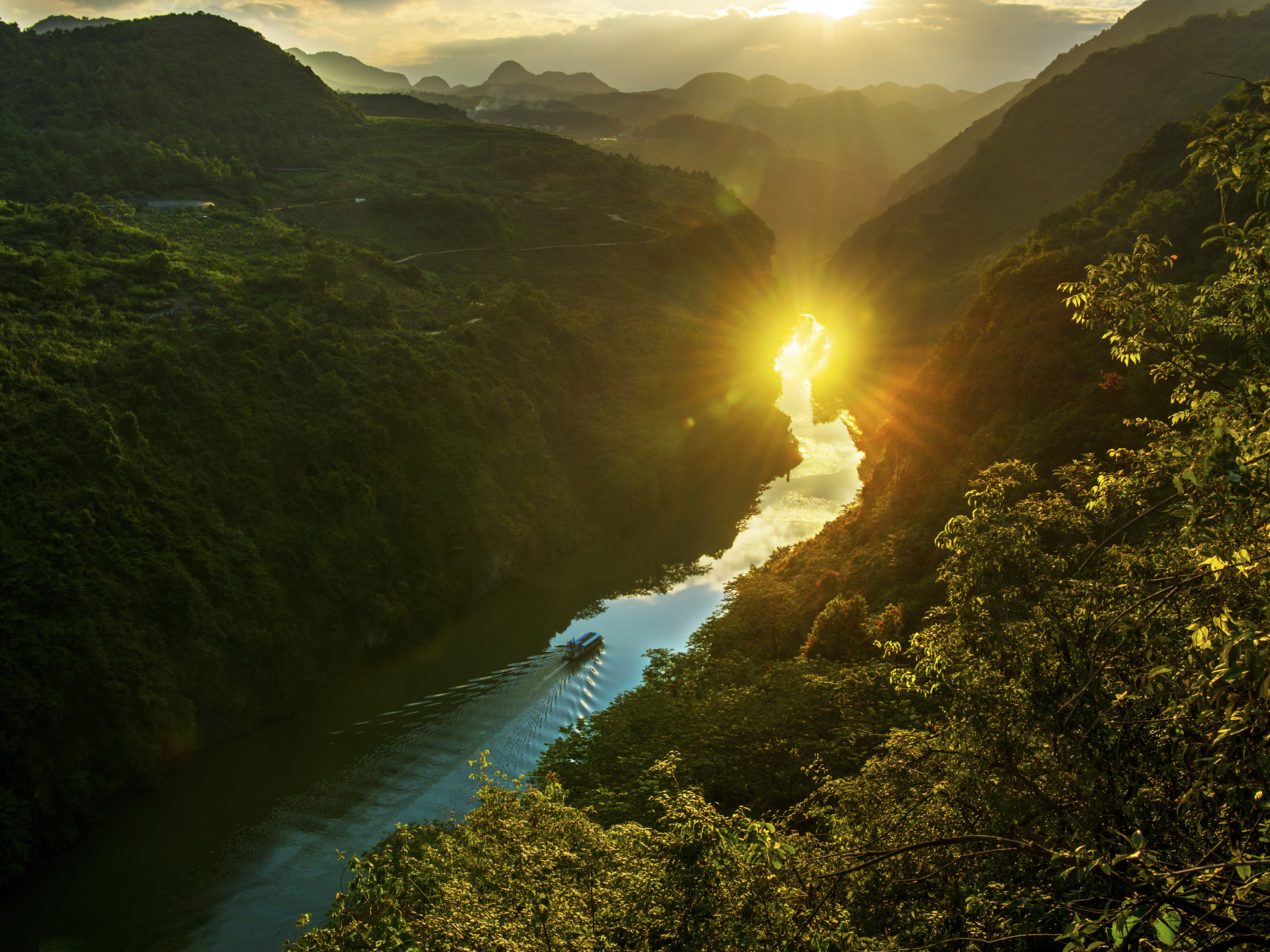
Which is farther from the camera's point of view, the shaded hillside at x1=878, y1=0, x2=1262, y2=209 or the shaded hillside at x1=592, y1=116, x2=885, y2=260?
the shaded hillside at x1=592, y1=116, x2=885, y2=260

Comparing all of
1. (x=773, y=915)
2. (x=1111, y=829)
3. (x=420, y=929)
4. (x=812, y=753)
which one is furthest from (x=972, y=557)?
(x=812, y=753)

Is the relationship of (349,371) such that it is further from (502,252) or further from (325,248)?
(502,252)

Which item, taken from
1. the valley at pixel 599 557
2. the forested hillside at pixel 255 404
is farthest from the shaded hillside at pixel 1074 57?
the forested hillside at pixel 255 404

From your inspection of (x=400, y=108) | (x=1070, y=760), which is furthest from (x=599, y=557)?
(x=400, y=108)

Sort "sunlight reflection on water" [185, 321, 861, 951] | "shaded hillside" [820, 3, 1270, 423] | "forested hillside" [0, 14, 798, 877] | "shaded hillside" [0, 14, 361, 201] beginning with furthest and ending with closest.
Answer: "shaded hillside" [820, 3, 1270, 423] < "shaded hillside" [0, 14, 361, 201] < "forested hillside" [0, 14, 798, 877] < "sunlight reflection on water" [185, 321, 861, 951]

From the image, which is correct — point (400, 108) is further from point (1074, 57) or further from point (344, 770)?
point (344, 770)

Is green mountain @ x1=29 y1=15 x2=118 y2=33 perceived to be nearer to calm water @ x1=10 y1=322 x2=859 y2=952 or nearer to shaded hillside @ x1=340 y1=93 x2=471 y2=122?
shaded hillside @ x1=340 y1=93 x2=471 y2=122

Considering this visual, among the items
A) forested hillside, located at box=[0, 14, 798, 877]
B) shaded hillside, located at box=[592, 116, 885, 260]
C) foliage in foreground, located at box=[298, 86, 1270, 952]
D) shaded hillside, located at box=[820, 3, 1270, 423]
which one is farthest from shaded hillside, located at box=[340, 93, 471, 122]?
foliage in foreground, located at box=[298, 86, 1270, 952]
